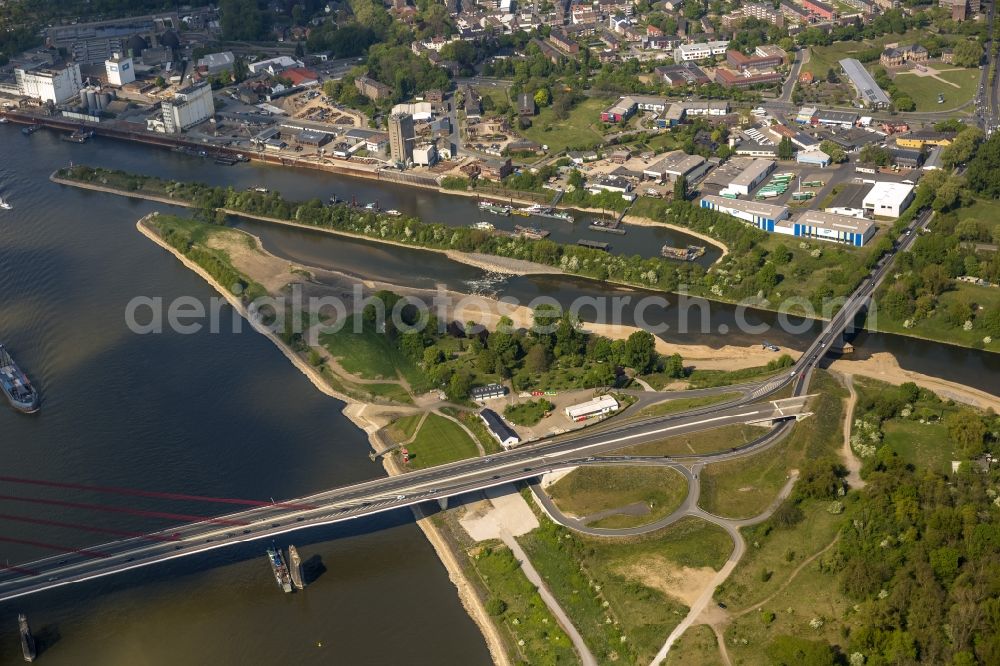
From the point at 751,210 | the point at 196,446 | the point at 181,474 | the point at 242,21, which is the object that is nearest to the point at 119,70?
the point at 242,21

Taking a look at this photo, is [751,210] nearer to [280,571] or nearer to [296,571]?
[296,571]

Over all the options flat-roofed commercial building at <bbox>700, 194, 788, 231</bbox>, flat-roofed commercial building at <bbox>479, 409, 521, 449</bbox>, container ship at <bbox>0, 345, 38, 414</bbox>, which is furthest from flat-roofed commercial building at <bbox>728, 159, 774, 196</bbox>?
container ship at <bbox>0, 345, 38, 414</bbox>

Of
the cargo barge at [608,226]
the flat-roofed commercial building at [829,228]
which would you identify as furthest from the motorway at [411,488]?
the cargo barge at [608,226]

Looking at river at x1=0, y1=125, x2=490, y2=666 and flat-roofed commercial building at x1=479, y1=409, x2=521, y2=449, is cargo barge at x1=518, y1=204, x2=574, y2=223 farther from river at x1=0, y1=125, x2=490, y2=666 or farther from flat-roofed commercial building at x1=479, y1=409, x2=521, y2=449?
flat-roofed commercial building at x1=479, y1=409, x2=521, y2=449

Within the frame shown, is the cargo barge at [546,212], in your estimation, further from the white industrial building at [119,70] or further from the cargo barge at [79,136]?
the white industrial building at [119,70]

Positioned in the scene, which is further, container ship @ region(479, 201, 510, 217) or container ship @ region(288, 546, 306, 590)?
Result: container ship @ region(479, 201, 510, 217)

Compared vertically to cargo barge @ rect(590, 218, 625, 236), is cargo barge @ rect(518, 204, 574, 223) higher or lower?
higher
